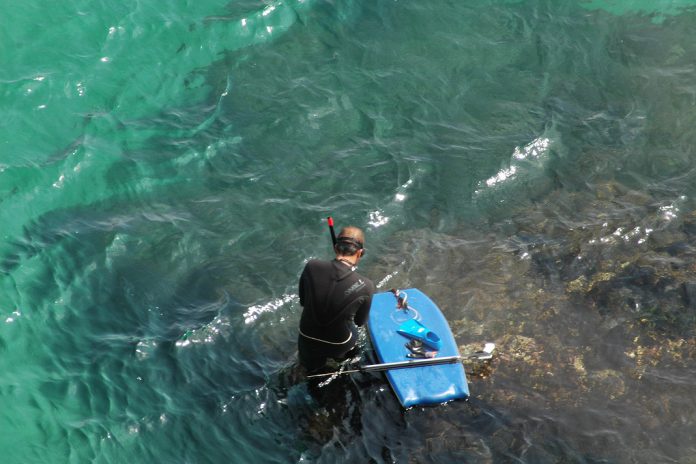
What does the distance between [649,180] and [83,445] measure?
31.0ft

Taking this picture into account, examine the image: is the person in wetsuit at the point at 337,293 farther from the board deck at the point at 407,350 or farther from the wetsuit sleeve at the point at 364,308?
the board deck at the point at 407,350

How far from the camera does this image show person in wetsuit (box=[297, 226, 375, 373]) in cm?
700

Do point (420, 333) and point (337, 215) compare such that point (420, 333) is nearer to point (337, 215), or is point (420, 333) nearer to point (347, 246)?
point (347, 246)

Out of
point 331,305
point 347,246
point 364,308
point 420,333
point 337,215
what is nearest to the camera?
point 347,246

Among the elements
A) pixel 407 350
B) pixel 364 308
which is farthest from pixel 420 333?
pixel 364 308

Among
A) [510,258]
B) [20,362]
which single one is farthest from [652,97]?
A: [20,362]

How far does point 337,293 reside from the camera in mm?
7035

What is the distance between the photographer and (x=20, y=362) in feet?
27.6

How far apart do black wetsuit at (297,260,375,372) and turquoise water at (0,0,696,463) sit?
0.82m

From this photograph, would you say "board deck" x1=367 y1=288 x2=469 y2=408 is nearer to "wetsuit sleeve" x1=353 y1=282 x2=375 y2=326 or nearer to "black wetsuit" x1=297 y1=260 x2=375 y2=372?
"black wetsuit" x1=297 y1=260 x2=375 y2=372

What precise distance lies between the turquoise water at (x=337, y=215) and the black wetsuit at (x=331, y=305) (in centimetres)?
82

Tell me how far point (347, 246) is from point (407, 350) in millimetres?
2018

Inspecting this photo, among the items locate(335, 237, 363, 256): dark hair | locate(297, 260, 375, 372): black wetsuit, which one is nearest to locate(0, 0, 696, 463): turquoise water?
locate(297, 260, 375, 372): black wetsuit

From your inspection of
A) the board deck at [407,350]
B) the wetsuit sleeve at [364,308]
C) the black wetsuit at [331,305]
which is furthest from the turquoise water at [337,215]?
the wetsuit sleeve at [364,308]
